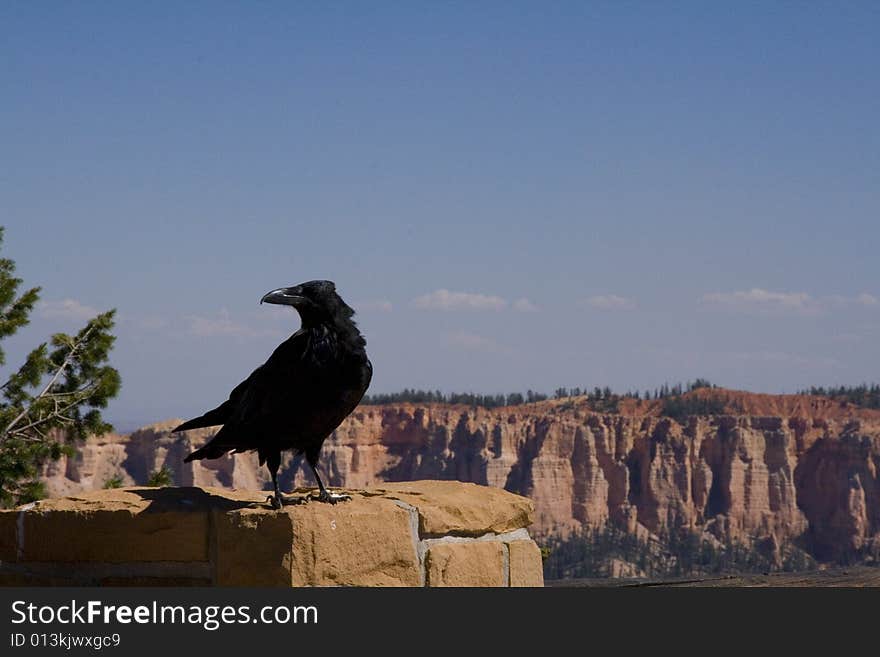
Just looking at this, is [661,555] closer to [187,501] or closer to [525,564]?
[525,564]

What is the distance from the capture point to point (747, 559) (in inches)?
4498

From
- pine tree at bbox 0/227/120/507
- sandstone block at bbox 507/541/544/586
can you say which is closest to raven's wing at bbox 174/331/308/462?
sandstone block at bbox 507/541/544/586

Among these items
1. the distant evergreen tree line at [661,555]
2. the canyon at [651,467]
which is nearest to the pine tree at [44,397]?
the distant evergreen tree line at [661,555]

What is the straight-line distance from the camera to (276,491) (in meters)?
4.48

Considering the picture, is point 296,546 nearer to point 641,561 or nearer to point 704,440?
point 641,561

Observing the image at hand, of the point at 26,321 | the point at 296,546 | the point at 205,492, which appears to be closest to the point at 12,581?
the point at 205,492

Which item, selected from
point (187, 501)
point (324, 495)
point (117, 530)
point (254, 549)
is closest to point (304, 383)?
point (324, 495)

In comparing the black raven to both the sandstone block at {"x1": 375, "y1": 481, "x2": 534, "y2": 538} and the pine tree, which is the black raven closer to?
the sandstone block at {"x1": 375, "y1": 481, "x2": 534, "y2": 538}

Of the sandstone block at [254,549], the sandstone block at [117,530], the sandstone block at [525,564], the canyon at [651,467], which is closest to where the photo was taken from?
the sandstone block at [254,549]

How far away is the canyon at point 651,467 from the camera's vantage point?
122500mm

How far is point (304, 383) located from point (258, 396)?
0.22 meters

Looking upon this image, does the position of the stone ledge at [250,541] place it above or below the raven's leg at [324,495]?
below

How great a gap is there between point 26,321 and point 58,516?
39.4 feet

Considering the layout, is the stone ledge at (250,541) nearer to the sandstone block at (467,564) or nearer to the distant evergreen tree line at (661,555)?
the sandstone block at (467,564)
